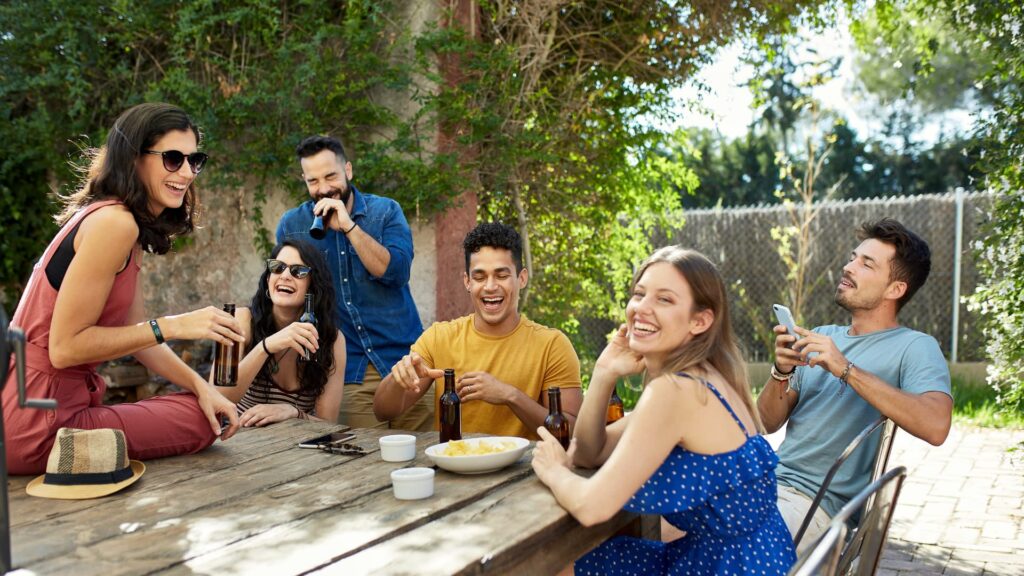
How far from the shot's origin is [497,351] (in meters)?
3.45

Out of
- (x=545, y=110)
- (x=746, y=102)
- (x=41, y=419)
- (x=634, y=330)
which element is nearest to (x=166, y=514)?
(x=41, y=419)

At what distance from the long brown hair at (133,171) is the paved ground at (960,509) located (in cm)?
341

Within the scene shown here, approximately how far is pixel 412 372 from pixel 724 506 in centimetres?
124

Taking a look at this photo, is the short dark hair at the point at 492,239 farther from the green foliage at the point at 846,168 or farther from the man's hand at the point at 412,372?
the green foliage at the point at 846,168

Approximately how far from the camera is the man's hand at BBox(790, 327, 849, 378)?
113 inches

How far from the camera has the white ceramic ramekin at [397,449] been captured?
2613 mm

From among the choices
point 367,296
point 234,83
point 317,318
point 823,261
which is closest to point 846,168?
point 823,261

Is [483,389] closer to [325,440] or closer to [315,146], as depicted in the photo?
[325,440]

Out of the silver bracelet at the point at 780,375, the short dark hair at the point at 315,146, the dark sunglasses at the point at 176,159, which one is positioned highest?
the short dark hair at the point at 315,146

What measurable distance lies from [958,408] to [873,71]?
2088 centimetres

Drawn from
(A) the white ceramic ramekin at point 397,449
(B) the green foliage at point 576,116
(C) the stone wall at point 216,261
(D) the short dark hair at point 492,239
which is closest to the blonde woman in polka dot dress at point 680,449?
(A) the white ceramic ramekin at point 397,449

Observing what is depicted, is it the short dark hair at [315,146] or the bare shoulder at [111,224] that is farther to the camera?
the short dark hair at [315,146]

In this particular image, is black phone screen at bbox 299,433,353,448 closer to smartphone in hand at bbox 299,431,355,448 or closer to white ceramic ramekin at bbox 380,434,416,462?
smartphone in hand at bbox 299,431,355,448

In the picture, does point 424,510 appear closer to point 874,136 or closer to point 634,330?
point 634,330
